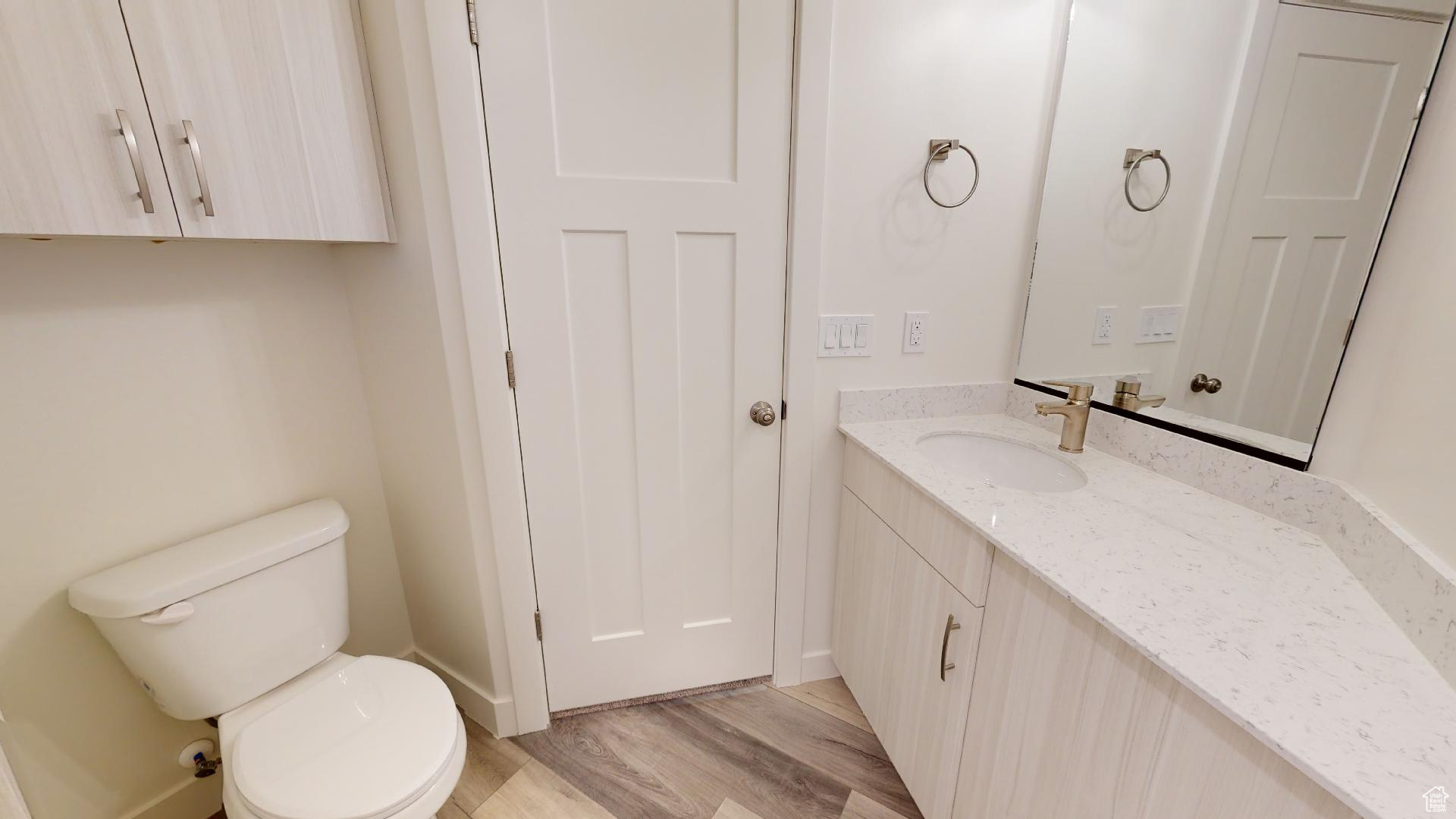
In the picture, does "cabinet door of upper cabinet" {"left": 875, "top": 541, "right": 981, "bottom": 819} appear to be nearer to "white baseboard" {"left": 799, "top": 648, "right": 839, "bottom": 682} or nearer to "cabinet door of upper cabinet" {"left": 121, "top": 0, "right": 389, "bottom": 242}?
"white baseboard" {"left": 799, "top": 648, "right": 839, "bottom": 682}

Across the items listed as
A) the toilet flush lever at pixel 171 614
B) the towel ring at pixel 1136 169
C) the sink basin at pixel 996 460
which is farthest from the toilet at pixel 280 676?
the towel ring at pixel 1136 169

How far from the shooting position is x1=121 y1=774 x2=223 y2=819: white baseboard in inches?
48.2

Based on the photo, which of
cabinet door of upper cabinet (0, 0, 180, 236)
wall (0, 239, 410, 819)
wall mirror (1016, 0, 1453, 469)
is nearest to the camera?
cabinet door of upper cabinet (0, 0, 180, 236)

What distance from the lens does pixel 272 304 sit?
131 centimetres

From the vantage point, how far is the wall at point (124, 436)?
1.01 m

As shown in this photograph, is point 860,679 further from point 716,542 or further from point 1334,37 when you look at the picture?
point 1334,37

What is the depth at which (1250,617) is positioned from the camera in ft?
2.43

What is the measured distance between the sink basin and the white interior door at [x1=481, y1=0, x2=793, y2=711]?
490mm

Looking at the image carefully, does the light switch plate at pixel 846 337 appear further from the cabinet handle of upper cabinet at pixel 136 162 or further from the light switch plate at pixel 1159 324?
the cabinet handle of upper cabinet at pixel 136 162

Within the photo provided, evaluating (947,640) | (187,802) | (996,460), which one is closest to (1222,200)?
(996,460)

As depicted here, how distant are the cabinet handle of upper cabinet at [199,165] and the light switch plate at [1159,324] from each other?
199 centimetres

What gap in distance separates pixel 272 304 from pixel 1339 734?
2030 millimetres

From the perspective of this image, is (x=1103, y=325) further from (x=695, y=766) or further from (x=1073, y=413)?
(x=695, y=766)

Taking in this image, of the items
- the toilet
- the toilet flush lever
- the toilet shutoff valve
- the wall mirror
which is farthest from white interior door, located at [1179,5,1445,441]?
the toilet shutoff valve
